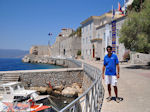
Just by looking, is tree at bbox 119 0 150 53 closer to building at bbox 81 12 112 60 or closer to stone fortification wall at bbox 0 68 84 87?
stone fortification wall at bbox 0 68 84 87

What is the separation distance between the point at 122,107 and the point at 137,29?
13.7 metres

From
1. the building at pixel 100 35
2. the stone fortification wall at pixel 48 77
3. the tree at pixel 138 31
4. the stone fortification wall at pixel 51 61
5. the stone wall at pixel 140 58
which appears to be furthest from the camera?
the stone fortification wall at pixel 51 61

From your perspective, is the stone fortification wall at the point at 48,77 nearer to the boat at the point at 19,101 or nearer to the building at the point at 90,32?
the boat at the point at 19,101

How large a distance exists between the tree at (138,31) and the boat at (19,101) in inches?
436

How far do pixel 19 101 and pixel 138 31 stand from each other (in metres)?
13.8

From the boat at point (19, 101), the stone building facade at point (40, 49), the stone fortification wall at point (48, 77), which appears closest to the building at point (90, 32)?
the stone fortification wall at point (48, 77)

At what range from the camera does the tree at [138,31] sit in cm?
1586

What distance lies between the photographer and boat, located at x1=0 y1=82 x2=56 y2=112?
29.0ft

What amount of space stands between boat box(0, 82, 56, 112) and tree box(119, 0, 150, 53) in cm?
1108

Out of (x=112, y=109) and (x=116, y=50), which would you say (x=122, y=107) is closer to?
(x=112, y=109)

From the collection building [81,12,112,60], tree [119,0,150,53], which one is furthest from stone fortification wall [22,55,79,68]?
tree [119,0,150,53]

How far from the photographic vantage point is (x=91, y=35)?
4053cm

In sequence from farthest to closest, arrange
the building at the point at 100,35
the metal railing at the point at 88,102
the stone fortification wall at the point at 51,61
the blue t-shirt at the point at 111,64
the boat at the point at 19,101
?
the stone fortification wall at the point at 51,61, the building at the point at 100,35, the boat at the point at 19,101, the blue t-shirt at the point at 111,64, the metal railing at the point at 88,102

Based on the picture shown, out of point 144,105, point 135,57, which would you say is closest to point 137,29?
point 135,57
